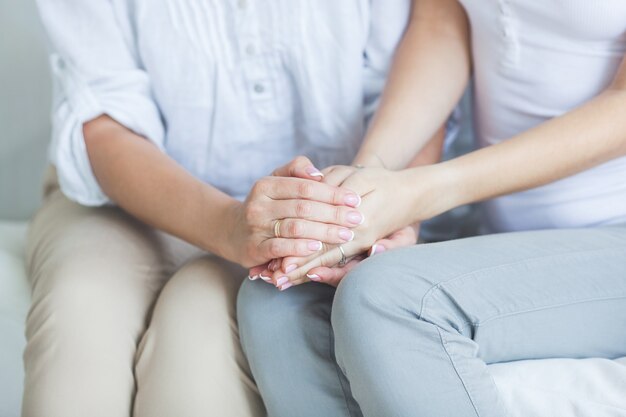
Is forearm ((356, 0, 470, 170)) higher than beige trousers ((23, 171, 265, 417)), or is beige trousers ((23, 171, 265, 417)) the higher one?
forearm ((356, 0, 470, 170))

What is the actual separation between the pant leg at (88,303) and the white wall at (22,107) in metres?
0.43

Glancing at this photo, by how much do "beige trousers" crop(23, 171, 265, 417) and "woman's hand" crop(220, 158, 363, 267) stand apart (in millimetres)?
113

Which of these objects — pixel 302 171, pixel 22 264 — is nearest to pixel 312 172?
pixel 302 171

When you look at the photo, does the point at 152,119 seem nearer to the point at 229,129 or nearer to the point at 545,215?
the point at 229,129

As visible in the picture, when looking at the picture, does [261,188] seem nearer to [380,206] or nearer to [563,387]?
[380,206]

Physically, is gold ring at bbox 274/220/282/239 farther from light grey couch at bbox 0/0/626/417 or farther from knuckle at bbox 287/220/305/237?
light grey couch at bbox 0/0/626/417

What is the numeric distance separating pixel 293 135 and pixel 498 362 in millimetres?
521

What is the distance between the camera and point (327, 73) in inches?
50.0

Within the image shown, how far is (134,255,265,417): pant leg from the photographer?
948mm

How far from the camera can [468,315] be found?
0.93 meters

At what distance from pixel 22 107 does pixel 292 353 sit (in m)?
0.99

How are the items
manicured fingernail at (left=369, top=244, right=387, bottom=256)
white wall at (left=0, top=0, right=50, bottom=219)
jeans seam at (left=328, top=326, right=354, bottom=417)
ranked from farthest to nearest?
white wall at (left=0, top=0, right=50, bottom=219) < manicured fingernail at (left=369, top=244, right=387, bottom=256) < jeans seam at (left=328, top=326, right=354, bottom=417)

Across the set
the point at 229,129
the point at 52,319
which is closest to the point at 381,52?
the point at 229,129

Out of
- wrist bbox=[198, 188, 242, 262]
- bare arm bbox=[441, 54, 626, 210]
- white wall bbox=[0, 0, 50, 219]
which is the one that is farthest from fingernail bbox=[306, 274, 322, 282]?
white wall bbox=[0, 0, 50, 219]
